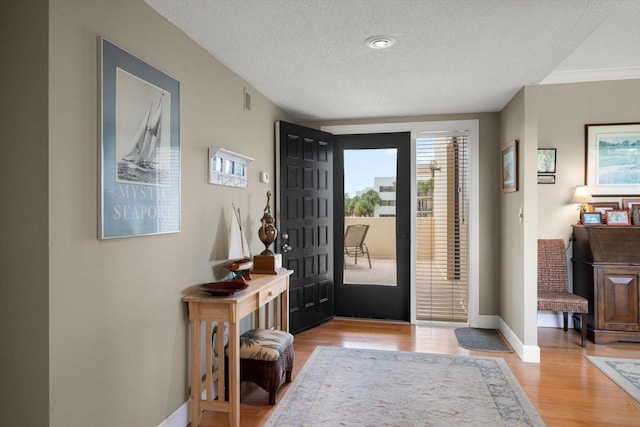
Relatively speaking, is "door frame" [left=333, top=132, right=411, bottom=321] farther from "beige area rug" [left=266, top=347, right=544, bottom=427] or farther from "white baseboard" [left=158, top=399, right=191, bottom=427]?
"white baseboard" [left=158, top=399, right=191, bottom=427]

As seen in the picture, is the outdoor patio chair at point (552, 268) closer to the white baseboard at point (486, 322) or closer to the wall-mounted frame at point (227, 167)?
the white baseboard at point (486, 322)

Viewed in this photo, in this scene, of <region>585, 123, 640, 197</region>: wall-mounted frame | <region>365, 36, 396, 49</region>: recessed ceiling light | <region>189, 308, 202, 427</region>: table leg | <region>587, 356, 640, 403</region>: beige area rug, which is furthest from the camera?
<region>585, 123, 640, 197</region>: wall-mounted frame

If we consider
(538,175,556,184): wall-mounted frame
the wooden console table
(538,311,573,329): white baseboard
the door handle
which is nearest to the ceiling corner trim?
(538,175,556,184): wall-mounted frame

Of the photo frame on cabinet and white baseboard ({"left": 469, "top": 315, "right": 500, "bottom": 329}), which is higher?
the photo frame on cabinet

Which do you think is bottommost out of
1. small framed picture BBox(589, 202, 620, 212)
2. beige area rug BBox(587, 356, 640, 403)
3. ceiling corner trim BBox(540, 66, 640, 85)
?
beige area rug BBox(587, 356, 640, 403)

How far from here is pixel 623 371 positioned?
10.3 ft

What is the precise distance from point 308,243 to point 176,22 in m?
2.61

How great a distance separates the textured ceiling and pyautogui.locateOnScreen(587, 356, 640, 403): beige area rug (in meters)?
2.41

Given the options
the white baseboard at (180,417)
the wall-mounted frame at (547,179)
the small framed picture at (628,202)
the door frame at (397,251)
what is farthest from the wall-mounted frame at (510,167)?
the white baseboard at (180,417)

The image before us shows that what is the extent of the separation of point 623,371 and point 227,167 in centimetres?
350

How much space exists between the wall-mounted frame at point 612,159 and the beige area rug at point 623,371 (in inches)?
65.7

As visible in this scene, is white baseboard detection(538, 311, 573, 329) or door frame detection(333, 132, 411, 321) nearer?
white baseboard detection(538, 311, 573, 329)

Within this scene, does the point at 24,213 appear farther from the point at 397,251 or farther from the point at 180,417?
the point at 397,251

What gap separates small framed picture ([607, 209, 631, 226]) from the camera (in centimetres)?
392
